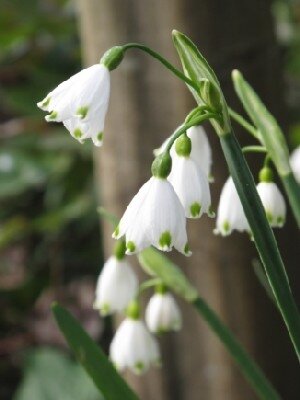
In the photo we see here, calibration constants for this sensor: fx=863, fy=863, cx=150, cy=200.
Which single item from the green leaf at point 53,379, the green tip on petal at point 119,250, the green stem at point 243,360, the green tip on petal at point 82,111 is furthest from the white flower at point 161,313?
the green leaf at point 53,379

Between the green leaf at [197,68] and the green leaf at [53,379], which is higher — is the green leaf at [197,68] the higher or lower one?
the higher one

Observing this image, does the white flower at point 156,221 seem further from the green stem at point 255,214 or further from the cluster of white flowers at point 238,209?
the cluster of white flowers at point 238,209

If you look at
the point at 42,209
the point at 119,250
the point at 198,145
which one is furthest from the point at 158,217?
the point at 42,209

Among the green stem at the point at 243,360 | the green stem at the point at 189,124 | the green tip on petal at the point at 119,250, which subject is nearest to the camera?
the green stem at the point at 189,124

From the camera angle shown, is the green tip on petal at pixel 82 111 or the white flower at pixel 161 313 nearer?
the green tip on petal at pixel 82 111

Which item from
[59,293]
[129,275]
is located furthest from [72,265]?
Answer: [129,275]

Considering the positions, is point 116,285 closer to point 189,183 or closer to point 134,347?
point 134,347
